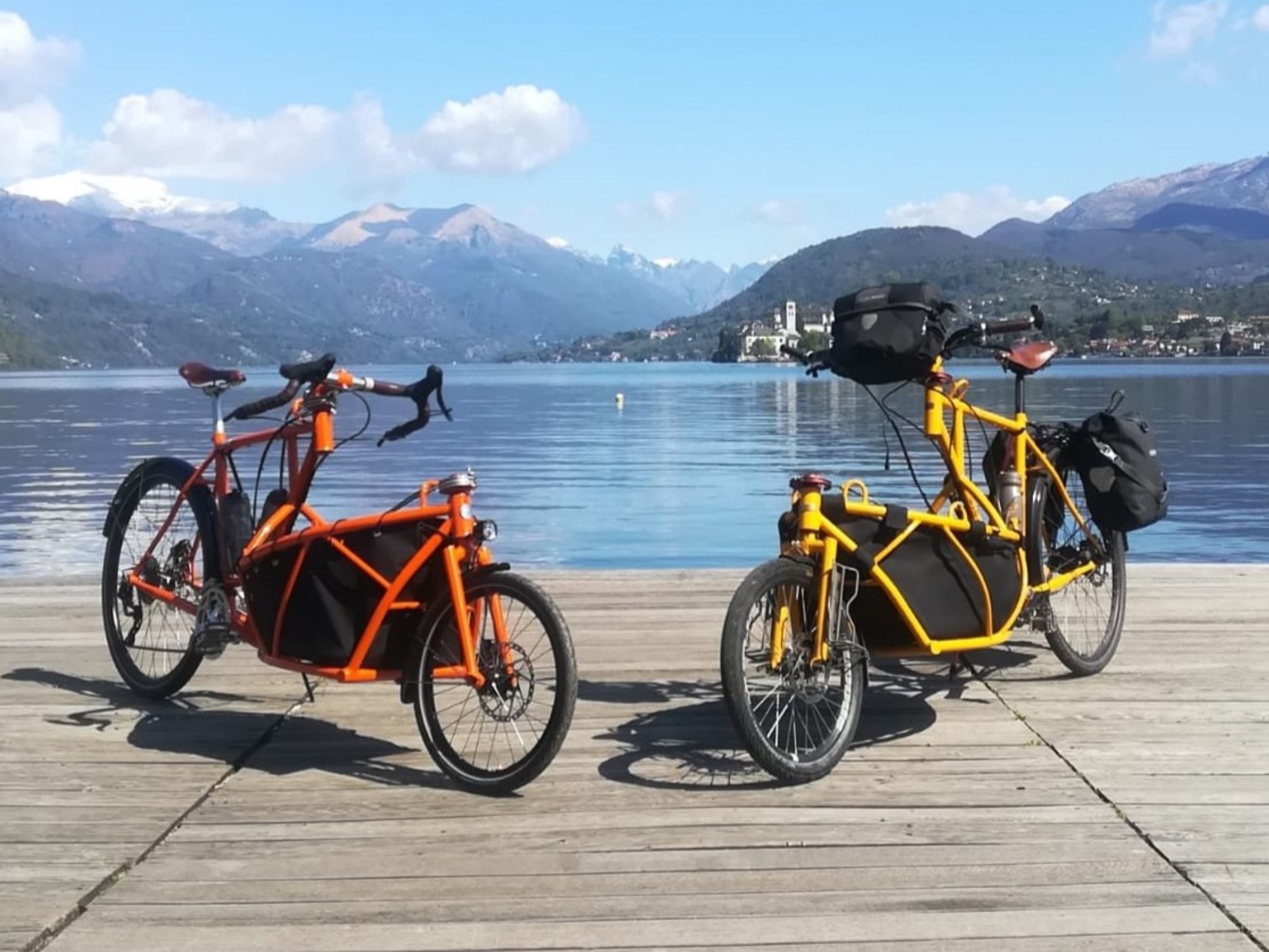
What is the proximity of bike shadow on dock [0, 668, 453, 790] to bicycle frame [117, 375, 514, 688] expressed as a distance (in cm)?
28

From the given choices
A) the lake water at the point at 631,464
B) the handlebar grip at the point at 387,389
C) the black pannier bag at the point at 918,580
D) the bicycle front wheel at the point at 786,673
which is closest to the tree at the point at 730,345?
the lake water at the point at 631,464

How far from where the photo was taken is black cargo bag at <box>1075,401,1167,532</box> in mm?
5543

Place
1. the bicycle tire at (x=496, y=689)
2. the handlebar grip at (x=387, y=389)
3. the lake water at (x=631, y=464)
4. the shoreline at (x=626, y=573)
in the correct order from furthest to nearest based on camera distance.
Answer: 1. the lake water at (x=631, y=464)
2. the shoreline at (x=626, y=573)
3. the handlebar grip at (x=387, y=389)
4. the bicycle tire at (x=496, y=689)

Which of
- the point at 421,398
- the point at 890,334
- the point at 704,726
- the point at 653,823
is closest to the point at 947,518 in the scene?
the point at 890,334

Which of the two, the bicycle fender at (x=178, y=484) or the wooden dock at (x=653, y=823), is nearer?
the wooden dock at (x=653, y=823)

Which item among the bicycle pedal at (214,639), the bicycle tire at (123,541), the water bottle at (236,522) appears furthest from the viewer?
the bicycle tire at (123,541)

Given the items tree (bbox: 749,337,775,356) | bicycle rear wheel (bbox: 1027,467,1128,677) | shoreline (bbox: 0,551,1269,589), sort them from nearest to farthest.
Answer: bicycle rear wheel (bbox: 1027,467,1128,677) → shoreline (bbox: 0,551,1269,589) → tree (bbox: 749,337,775,356)

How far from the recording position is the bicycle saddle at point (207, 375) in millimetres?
5367

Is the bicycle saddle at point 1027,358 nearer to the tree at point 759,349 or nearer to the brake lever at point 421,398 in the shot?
the brake lever at point 421,398

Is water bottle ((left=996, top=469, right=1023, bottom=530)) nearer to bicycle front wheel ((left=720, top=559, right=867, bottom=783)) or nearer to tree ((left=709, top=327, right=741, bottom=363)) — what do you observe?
bicycle front wheel ((left=720, top=559, right=867, bottom=783))

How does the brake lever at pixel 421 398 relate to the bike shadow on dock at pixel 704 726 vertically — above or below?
above

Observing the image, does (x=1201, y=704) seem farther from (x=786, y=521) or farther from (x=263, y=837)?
(x=263, y=837)

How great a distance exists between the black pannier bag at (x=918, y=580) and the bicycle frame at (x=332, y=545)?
37.6 inches

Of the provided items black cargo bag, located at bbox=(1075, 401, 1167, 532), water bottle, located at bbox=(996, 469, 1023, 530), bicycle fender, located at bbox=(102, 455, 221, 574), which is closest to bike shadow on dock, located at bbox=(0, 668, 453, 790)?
bicycle fender, located at bbox=(102, 455, 221, 574)
